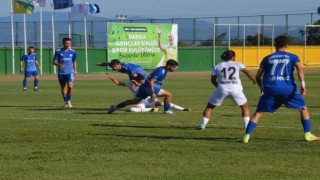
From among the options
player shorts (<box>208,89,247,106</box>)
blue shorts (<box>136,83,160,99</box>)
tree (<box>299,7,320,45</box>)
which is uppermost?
tree (<box>299,7,320,45</box>)

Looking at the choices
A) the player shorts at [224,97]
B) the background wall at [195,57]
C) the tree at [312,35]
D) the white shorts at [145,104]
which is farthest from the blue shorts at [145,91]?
the tree at [312,35]

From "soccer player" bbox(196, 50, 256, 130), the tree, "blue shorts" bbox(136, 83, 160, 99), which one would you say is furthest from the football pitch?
the tree

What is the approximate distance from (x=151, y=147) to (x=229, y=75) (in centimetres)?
303

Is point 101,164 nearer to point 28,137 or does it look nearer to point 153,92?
point 28,137

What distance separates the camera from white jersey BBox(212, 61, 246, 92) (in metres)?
15.4

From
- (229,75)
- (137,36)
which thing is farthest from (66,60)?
(137,36)

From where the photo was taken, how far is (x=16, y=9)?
5475 centimetres

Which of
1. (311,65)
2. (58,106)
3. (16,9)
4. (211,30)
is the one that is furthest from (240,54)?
(58,106)

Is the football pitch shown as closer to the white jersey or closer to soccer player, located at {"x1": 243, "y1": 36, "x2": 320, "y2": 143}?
soccer player, located at {"x1": 243, "y1": 36, "x2": 320, "y2": 143}

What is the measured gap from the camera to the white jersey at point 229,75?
15422mm

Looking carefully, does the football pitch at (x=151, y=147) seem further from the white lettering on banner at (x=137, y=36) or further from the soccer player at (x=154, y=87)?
the white lettering on banner at (x=137, y=36)

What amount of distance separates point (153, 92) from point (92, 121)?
190cm

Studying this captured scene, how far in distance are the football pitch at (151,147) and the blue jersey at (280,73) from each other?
90 cm

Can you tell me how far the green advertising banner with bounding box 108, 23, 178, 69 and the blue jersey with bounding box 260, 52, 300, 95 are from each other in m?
46.1
